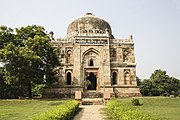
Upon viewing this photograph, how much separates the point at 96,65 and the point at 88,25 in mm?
5894

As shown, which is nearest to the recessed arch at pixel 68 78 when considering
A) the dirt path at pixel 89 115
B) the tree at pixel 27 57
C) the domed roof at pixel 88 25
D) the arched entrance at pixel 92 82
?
the arched entrance at pixel 92 82

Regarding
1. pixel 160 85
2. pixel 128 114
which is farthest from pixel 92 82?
pixel 128 114

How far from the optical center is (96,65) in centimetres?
2798

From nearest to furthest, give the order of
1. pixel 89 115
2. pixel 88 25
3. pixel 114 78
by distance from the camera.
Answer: pixel 89 115, pixel 114 78, pixel 88 25

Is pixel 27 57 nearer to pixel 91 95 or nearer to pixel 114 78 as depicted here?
pixel 91 95

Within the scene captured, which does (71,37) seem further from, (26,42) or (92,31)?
(26,42)

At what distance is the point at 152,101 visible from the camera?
63.6 feet

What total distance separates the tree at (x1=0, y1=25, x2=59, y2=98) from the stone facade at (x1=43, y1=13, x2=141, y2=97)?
3.50 metres

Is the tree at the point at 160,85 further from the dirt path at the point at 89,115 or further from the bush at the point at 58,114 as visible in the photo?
the bush at the point at 58,114

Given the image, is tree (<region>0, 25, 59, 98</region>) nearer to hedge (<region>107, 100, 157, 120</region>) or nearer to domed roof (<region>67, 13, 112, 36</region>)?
domed roof (<region>67, 13, 112, 36</region>)

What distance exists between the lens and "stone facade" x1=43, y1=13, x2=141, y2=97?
27.1 m

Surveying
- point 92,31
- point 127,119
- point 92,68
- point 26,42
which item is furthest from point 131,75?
point 127,119

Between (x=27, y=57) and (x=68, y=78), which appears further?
(x=68, y=78)

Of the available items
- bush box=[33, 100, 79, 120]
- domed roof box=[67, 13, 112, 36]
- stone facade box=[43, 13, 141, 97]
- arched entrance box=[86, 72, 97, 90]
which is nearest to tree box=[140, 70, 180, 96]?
arched entrance box=[86, 72, 97, 90]
